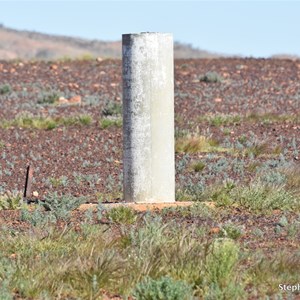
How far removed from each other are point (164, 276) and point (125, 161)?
4.44 metres

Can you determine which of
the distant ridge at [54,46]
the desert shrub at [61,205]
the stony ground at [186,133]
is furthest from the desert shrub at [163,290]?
the distant ridge at [54,46]

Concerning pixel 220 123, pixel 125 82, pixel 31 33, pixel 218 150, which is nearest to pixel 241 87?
pixel 220 123

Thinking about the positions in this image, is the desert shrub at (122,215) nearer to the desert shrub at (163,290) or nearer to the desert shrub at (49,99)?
the desert shrub at (163,290)

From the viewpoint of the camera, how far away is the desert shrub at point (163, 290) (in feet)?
26.9

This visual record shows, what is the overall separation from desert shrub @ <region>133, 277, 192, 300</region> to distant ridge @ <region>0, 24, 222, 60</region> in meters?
85.9

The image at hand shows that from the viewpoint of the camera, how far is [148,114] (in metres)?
13.1

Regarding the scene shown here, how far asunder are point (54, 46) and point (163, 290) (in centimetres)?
9231

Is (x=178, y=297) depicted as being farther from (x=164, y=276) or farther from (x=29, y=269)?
(x=29, y=269)

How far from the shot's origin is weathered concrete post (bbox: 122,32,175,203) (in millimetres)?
13086

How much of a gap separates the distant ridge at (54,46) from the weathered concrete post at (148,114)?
8102 centimetres

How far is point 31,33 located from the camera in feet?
339

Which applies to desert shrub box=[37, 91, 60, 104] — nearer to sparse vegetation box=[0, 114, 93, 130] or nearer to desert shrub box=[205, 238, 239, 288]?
sparse vegetation box=[0, 114, 93, 130]

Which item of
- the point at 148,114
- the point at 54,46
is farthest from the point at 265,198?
the point at 54,46

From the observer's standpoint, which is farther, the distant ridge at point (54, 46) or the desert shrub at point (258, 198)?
the distant ridge at point (54, 46)
